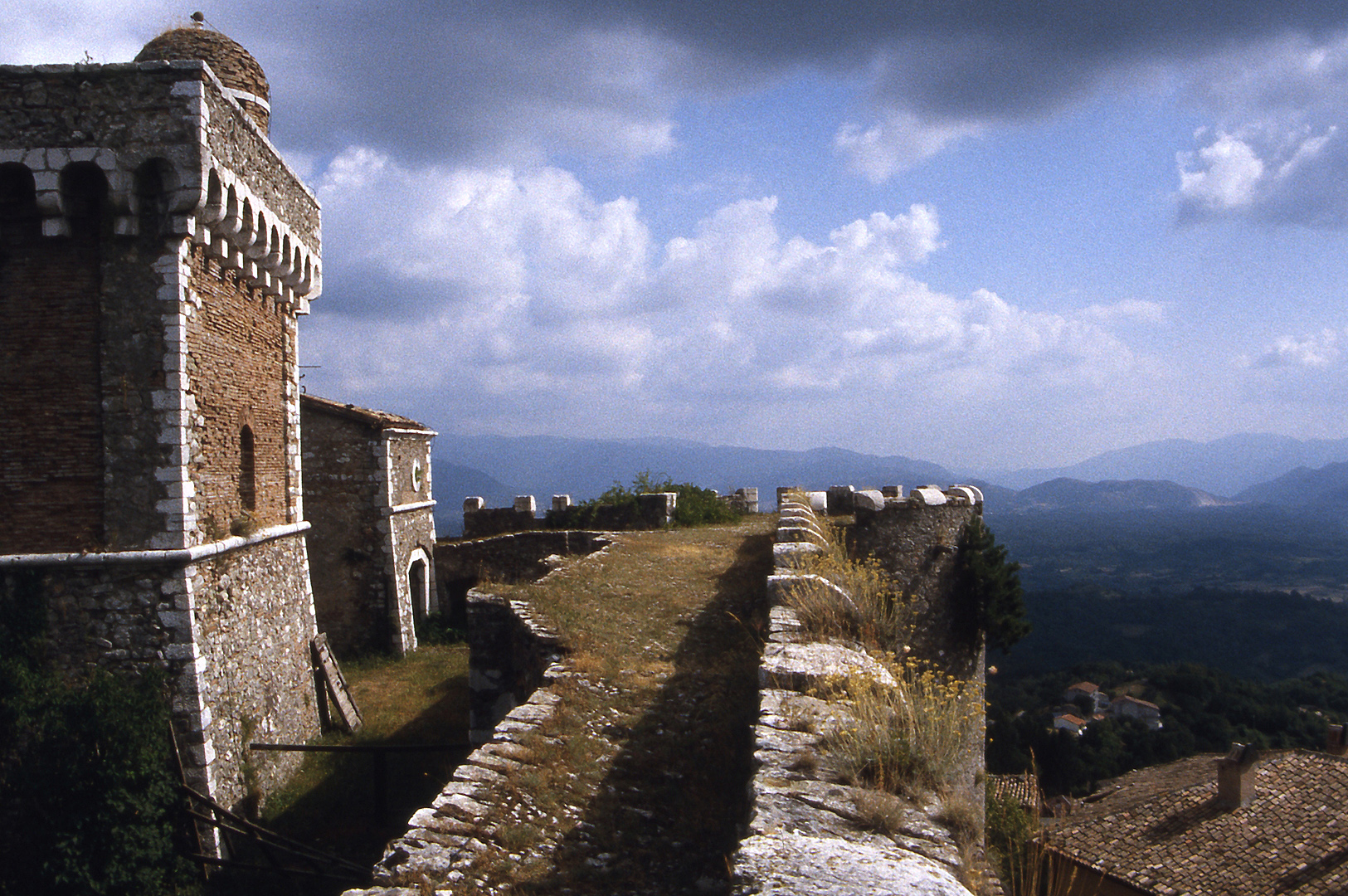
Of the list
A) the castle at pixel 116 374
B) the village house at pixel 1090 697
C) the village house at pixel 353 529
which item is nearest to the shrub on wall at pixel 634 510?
the village house at pixel 353 529

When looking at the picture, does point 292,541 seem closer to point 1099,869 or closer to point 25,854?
point 25,854

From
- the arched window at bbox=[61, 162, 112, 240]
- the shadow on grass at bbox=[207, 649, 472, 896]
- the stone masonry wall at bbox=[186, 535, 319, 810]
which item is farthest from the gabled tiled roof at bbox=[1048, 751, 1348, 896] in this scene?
the arched window at bbox=[61, 162, 112, 240]

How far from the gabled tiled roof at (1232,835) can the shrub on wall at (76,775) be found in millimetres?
14532

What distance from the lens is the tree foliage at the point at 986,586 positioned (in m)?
15.3

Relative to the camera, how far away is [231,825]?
10.2 metres

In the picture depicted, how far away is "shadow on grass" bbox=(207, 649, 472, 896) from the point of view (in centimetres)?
1017

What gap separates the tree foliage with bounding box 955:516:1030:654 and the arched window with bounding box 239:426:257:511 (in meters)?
12.5

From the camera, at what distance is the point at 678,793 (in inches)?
216

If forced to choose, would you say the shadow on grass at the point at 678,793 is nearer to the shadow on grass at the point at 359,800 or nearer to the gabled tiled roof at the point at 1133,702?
the shadow on grass at the point at 359,800

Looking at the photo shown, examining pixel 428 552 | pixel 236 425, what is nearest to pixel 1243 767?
pixel 428 552

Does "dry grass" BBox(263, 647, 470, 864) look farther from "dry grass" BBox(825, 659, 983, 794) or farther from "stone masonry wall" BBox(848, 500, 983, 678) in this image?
"stone masonry wall" BBox(848, 500, 983, 678)

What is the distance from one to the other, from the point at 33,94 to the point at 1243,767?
26.6 m

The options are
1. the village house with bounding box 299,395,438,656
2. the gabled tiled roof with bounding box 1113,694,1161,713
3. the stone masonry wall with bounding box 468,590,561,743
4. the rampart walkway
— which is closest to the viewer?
the rampart walkway

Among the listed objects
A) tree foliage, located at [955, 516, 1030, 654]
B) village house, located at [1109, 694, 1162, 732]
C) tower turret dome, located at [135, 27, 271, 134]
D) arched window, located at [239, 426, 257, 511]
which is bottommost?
village house, located at [1109, 694, 1162, 732]
